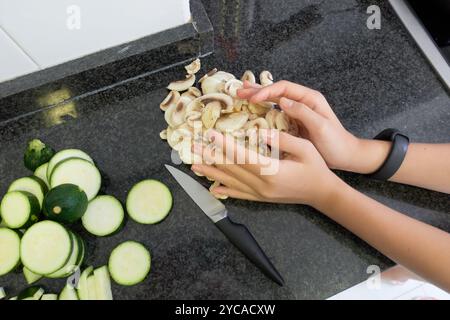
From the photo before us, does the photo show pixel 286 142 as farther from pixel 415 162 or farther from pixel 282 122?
pixel 415 162

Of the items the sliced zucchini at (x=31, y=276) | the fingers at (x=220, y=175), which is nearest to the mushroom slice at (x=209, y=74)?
the fingers at (x=220, y=175)

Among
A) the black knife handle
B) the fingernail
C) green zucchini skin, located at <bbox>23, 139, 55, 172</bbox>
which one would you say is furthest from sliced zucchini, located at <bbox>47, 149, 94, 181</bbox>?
the fingernail

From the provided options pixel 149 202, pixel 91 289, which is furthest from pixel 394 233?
pixel 91 289

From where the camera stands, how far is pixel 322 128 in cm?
88

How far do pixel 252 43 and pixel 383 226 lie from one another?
22.1 inches

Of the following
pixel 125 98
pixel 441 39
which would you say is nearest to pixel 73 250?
pixel 125 98

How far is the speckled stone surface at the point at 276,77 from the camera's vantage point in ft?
2.96

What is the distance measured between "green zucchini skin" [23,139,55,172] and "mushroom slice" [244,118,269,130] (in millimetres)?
446

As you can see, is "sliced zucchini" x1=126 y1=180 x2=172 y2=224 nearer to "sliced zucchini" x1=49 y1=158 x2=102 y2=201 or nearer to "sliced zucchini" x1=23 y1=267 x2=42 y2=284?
"sliced zucchini" x1=49 y1=158 x2=102 y2=201

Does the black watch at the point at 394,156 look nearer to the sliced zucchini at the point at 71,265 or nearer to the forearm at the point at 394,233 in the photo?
the forearm at the point at 394,233

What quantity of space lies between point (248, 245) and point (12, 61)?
2.00 ft

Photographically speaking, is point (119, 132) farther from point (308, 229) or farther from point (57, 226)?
point (308, 229)

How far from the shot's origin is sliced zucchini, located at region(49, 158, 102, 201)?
2.81ft

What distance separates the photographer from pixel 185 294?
35.1 inches
